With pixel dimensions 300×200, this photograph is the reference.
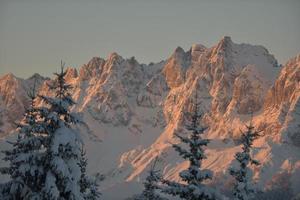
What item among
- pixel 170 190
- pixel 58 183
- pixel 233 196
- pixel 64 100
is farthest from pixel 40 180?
pixel 233 196

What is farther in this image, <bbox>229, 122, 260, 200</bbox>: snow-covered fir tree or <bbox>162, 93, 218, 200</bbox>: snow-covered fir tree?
<bbox>229, 122, 260, 200</bbox>: snow-covered fir tree

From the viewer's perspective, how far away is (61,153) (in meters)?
31.6

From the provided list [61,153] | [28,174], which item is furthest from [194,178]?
[28,174]

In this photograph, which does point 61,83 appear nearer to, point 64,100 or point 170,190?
point 64,100

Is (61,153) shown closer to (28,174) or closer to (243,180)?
(28,174)

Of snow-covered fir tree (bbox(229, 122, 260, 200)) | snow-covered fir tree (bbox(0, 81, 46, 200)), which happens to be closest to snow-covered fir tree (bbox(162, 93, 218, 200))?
snow-covered fir tree (bbox(229, 122, 260, 200))

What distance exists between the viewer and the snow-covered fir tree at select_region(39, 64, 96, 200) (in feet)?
102

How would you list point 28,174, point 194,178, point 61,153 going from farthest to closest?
point 194,178, point 28,174, point 61,153

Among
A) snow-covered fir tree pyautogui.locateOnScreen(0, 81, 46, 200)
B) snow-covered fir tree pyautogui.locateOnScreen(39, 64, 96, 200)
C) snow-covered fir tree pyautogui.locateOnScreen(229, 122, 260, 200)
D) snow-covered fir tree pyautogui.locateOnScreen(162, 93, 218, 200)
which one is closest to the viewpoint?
snow-covered fir tree pyautogui.locateOnScreen(39, 64, 96, 200)

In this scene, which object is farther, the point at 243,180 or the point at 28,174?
the point at 243,180

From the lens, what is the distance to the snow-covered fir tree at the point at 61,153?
102 feet

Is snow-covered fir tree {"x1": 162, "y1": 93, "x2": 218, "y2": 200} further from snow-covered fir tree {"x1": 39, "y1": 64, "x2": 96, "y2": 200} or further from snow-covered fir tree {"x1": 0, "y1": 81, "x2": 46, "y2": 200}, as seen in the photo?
snow-covered fir tree {"x1": 0, "y1": 81, "x2": 46, "y2": 200}

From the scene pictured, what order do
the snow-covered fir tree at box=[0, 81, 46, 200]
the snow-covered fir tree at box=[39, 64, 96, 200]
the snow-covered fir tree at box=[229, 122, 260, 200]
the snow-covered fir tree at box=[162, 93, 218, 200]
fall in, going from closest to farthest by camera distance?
the snow-covered fir tree at box=[39, 64, 96, 200] → the snow-covered fir tree at box=[0, 81, 46, 200] → the snow-covered fir tree at box=[162, 93, 218, 200] → the snow-covered fir tree at box=[229, 122, 260, 200]

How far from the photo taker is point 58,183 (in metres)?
31.6
